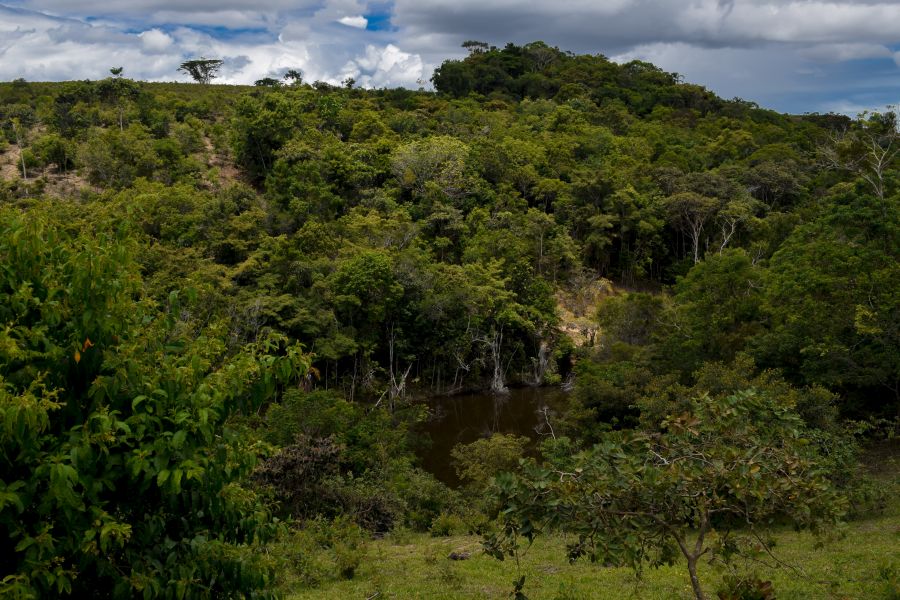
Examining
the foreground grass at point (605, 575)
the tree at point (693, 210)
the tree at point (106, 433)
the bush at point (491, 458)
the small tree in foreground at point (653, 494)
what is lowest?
the bush at point (491, 458)

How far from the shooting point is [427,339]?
29.0 metres

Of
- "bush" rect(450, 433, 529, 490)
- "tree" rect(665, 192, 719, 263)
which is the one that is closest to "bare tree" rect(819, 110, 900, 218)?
"tree" rect(665, 192, 719, 263)

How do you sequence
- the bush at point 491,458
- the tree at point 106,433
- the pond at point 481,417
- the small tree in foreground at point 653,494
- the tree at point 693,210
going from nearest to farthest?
the tree at point 106,433 → the small tree in foreground at point 653,494 → the bush at point 491,458 → the pond at point 481,417 → the tree at point 693,210

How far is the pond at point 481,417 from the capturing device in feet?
81.5

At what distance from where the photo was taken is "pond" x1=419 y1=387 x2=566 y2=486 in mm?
24828

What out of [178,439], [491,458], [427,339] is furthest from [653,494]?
[427,339]

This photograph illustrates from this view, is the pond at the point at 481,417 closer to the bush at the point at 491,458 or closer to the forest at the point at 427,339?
the forest at the point at 427,339

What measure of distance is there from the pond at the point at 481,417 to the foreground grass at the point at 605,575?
1166cm

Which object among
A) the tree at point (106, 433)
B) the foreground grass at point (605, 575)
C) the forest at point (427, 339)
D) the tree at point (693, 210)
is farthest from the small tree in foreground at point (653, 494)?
the tree at point (693, 210)

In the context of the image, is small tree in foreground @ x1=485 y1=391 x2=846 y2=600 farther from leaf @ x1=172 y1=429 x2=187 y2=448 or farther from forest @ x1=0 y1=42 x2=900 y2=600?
leaf @ x1=172 y1=429 x2=187 y2=448

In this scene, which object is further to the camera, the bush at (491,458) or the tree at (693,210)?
the tree at (693,210)

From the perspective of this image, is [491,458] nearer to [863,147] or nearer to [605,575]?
[605,575]

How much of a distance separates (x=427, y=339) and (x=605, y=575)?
1945 centimetres

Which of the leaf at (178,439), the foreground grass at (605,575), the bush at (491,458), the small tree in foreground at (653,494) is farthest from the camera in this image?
the bush at (491,458)
